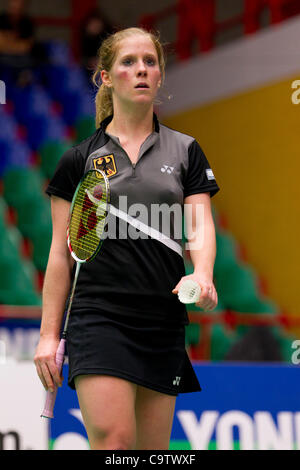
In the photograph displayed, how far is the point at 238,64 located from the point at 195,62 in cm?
73

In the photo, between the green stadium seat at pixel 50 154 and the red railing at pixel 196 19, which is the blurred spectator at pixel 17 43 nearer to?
the green stadium seat at pixel 50 154

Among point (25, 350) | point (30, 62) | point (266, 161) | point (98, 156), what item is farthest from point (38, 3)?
point (98, 156)

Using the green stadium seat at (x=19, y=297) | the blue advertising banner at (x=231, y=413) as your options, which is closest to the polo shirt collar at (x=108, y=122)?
the blue advertising banner at (x=231, y=413)

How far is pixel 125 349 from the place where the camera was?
2.53m

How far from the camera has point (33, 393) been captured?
416 cm

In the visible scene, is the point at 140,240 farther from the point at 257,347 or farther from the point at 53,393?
the point at 257,347

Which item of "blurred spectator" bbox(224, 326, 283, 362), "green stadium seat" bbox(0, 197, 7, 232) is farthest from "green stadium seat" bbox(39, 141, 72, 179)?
"blurred spectator" bbox(224, 326, 283, 362)

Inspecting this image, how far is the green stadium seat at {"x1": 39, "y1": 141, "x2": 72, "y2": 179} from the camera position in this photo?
9023 mm

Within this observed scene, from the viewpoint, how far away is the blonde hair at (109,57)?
278 centimetres

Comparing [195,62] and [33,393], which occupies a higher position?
[195,62]

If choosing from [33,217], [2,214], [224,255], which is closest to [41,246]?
[33,217]
